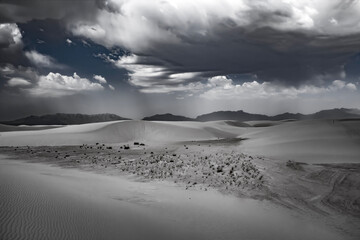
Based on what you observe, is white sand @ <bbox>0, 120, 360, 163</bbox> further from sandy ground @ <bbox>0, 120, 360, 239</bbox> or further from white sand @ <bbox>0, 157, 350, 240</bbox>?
white sand @ <bbox>0, 157, 350, 240</bbox>

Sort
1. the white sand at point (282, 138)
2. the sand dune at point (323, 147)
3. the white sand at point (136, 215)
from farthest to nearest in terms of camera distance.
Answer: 1. the white sand at point (282, 138)
2. the sand dune at point (323, 147)
3. the white sand at point (136, 215)

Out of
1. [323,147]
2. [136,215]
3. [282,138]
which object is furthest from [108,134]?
[136,215]

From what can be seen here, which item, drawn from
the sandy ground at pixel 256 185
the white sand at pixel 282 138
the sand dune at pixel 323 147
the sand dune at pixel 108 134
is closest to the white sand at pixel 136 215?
the sandy ground at pixel 256 185

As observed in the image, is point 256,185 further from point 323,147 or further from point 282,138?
point 282,138

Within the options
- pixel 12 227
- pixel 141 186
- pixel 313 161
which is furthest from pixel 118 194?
pixel 313 161

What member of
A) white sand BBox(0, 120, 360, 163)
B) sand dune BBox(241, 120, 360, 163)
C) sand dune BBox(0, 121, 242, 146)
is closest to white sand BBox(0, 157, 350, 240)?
white sand BBox(0, 120, 360, 163)

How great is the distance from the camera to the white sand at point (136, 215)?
5.63m

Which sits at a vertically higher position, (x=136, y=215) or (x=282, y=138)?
(x=282, y=138)

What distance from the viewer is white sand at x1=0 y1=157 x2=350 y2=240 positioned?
222 inches

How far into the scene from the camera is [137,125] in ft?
165

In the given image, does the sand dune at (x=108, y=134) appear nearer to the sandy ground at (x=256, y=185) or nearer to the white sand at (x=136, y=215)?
the sandy ground at (x=256, y=185)

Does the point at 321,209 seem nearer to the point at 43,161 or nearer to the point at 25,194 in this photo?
the point at 25,194

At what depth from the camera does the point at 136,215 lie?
707 centimetres

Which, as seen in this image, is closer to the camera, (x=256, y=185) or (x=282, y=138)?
(x=256, y=185)
